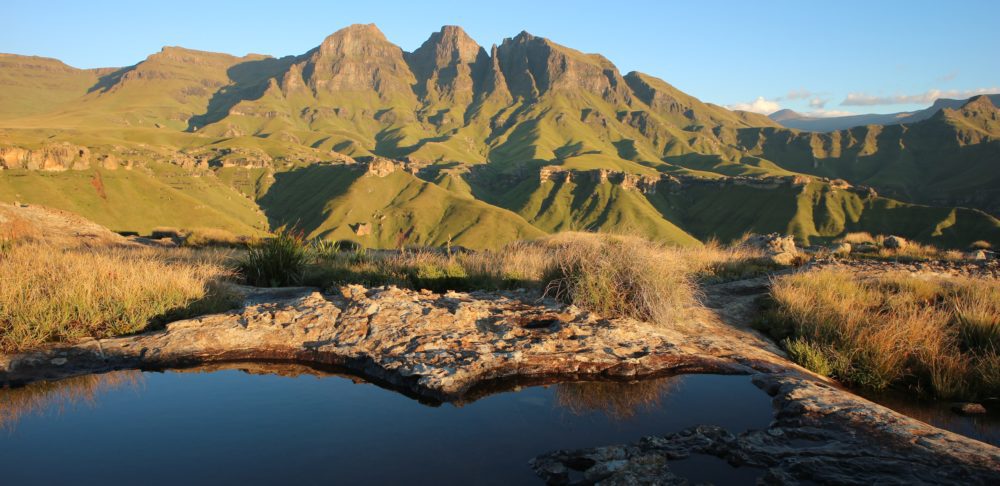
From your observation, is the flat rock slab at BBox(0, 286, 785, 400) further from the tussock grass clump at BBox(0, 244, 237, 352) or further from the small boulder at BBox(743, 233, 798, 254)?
the small boulder at BBox(743, 233, 798, 254)

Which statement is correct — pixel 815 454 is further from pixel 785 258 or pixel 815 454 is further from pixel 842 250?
pixel 842 250

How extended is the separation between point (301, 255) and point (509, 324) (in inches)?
245

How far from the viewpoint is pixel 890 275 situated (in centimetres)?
1290

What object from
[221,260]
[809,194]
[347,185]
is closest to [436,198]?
[347,185]

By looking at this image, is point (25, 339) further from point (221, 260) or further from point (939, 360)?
point (939, 360)

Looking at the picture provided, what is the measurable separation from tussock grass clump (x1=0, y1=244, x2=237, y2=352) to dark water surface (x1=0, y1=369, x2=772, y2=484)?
4.50 feet

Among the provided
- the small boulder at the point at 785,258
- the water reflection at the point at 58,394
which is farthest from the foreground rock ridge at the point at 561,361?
the small boulder at the point at 785,258

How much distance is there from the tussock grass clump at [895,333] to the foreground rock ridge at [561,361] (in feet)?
2.12

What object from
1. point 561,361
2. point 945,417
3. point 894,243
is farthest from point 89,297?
point 894,243

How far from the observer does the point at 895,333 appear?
802 cm

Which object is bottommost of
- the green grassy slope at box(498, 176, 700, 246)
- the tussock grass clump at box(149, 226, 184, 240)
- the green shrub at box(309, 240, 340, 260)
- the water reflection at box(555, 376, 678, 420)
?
the green grassy slope at box(498, 176, 700, 246)

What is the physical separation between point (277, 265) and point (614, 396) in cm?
852

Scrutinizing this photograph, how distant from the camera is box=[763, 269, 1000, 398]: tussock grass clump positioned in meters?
7.50

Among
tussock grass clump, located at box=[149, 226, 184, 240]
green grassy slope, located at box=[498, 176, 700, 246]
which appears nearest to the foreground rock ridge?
tussock grass clump, located at box=[149, 226, 184, 240]
